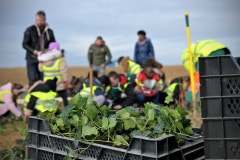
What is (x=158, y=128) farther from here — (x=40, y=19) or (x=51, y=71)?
(x=40, y=19)

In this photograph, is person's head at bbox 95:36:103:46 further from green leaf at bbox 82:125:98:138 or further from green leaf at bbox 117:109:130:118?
green leaf at bbox 82:125:98:138

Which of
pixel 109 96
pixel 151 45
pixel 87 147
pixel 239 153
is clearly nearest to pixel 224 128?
pixel 239 153

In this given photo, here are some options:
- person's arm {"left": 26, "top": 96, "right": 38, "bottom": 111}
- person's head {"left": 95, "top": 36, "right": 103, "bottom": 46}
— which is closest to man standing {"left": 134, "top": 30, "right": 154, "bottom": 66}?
person's head {"left": 95, "top": 36, "right": 103, "bottom": 46}

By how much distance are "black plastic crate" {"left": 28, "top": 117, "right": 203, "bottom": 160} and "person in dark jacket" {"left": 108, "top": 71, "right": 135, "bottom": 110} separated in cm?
582

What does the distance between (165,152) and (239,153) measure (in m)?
0.42

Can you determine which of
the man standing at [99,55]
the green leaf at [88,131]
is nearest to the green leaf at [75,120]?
the green leaf at [88,131]

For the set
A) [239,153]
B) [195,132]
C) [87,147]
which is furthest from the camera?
[195,132]

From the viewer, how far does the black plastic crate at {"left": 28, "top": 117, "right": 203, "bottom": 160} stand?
2.74 meters

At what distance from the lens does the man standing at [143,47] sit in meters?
12.6

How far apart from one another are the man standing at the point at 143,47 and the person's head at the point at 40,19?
348 cm

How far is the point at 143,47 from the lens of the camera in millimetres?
12664

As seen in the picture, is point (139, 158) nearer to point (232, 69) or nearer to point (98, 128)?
point (98, 128)

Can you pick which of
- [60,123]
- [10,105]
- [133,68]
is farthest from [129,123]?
[133,68]

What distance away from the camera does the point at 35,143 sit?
3.45 metres
